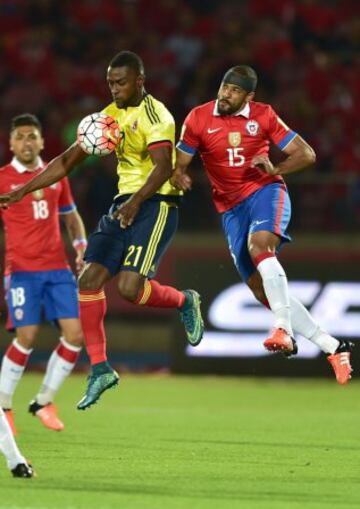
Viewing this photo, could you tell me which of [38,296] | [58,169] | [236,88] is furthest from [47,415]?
[236,88]

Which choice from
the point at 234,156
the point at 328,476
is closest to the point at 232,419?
the point at 234,156

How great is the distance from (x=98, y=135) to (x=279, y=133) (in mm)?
1337

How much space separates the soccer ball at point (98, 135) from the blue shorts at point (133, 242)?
507mm

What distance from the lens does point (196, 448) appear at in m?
8.97

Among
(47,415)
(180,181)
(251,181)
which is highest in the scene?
(180,181)

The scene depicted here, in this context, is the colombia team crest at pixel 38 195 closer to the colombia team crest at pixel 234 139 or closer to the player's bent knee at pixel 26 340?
the player's bent knee at pixel 26 340

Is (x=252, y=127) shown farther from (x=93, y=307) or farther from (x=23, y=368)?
(x=23, y=368)

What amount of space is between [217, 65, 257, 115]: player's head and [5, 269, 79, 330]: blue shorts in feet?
7.48

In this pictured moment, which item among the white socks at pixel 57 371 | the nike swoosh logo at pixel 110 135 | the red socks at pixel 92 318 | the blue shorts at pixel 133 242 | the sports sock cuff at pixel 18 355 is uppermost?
the nike swoosh logo at pixel 110 135

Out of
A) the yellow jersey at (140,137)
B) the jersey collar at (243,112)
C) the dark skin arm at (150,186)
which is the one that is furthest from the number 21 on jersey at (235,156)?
the dark skin arm at (150,186)

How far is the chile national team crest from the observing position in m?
9.13

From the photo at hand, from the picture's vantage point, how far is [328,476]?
296 inches

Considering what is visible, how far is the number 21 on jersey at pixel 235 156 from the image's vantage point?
9.16m

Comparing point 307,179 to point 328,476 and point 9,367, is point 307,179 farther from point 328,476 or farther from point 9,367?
point 328,476
